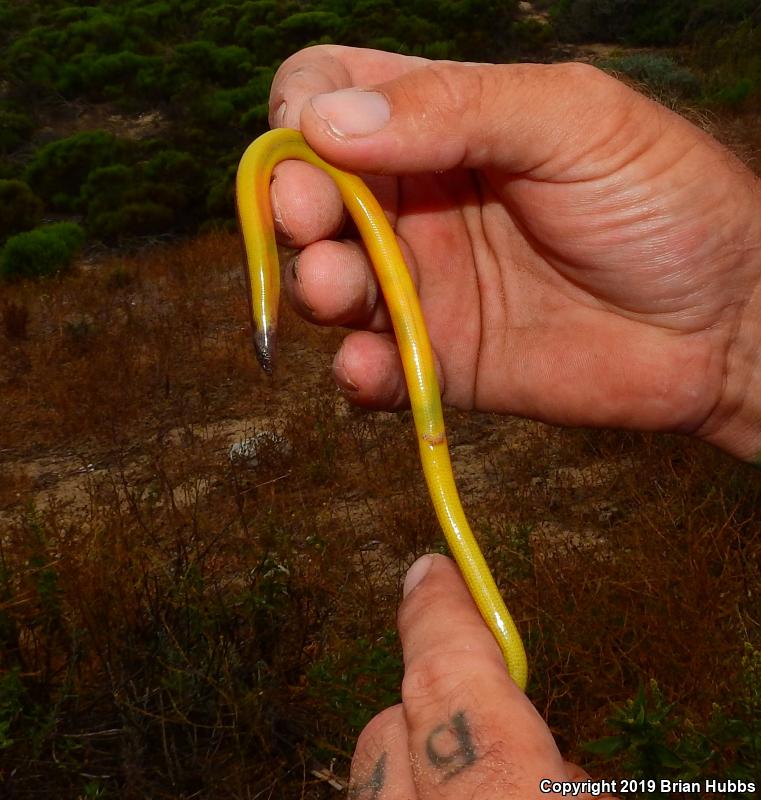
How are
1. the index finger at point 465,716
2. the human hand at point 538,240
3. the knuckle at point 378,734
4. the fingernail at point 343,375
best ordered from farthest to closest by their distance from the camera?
the fingernail at point 343,375
the human hand at point 538,240
the knuckle at point 378,734
the index finger at point 465,716

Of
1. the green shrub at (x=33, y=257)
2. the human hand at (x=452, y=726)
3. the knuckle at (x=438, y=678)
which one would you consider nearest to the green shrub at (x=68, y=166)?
the green shrub at (x=33, y=257)

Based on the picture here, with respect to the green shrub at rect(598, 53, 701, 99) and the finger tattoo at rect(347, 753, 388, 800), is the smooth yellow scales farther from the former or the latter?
the green shrub at rect(598, 53, 701, 99)

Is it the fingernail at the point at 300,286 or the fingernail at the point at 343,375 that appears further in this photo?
the fingernail at the point at 343,375

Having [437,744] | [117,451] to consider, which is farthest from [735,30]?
[437,744]

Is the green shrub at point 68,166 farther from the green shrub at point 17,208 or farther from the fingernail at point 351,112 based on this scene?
the fingernail at point 351,112

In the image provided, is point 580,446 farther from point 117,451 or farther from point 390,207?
point 117,451

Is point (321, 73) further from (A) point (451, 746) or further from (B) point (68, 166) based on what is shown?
(B) point (68, 166)
